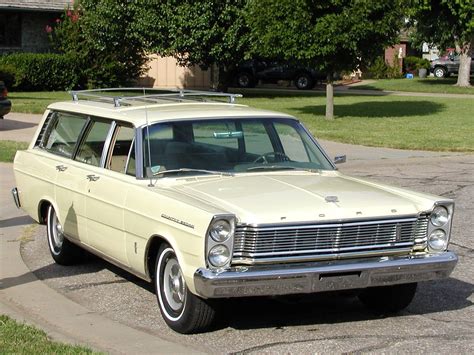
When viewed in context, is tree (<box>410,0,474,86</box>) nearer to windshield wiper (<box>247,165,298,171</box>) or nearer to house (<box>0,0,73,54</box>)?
house (<box>0,0,73,54</box>)

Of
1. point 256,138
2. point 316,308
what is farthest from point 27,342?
point 256,138

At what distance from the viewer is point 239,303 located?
7062 millimetres

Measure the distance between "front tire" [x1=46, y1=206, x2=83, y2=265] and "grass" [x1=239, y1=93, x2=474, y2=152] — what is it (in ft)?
38.8

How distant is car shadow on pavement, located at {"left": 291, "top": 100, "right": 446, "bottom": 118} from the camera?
94.0ft

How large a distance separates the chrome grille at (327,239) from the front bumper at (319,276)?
0.22 feet

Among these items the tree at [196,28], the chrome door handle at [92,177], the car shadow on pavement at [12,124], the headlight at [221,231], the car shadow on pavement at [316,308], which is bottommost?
the car shadow on pavement at [12,124]

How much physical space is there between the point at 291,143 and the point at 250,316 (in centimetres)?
171

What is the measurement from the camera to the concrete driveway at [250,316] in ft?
19.8

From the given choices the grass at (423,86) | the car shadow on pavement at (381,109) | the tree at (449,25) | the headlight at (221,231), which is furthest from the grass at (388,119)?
the headlight at (221,231)

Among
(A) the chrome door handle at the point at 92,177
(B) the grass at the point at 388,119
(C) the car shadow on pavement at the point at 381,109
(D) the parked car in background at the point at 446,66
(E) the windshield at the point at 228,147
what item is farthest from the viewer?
(D) the parked car in background at the point at 446,66

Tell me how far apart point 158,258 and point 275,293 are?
3.36 ft

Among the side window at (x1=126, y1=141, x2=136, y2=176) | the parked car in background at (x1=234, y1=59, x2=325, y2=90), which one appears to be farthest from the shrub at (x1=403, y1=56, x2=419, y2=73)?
the side window at (x1=126, y1=141, x2=136, y2=176)

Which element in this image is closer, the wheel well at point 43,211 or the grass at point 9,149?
the wheel well at point 43,211

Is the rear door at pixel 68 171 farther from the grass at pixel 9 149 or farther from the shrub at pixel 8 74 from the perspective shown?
the shrub at pixel 8 74
